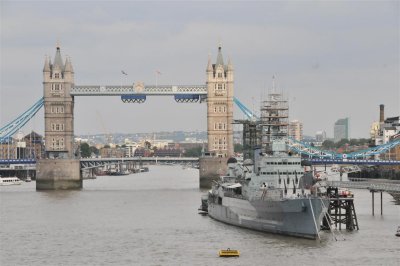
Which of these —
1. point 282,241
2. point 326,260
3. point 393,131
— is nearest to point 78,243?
point 282,241

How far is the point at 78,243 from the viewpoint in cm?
5438

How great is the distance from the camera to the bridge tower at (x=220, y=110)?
119 m

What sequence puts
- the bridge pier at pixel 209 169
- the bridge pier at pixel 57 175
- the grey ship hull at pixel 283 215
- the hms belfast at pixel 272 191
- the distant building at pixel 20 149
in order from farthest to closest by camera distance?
1. the distant building at pixel 20 149
2. the bridge pier at pixel 57 175
3. the bridge pier at pixel 209 169
4. the hms belfast at pixel 272 191
5. the grey ship hull at pixel 283 215

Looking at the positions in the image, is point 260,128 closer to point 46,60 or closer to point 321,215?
point 321,215

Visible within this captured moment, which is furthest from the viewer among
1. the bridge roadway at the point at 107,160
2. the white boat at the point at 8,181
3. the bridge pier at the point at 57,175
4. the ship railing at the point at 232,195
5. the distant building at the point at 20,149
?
the distant building at the point at 20,149

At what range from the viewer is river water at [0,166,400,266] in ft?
156

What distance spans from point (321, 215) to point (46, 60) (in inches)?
2865

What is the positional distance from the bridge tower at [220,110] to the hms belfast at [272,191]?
46.3m

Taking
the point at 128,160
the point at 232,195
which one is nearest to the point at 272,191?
the point at 232,195

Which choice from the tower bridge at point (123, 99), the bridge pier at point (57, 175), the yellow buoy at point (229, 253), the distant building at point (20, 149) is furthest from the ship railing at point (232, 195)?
the distant building at point (20, 149)

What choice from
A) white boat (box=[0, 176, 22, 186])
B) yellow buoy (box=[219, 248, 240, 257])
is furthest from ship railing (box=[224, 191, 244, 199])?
white boat (box=[0, 176, 22, 186])

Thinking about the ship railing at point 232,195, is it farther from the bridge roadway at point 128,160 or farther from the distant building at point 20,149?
the distant building at point 20,149

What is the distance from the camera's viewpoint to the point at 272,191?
56500 mm

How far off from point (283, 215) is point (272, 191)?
2393mm
